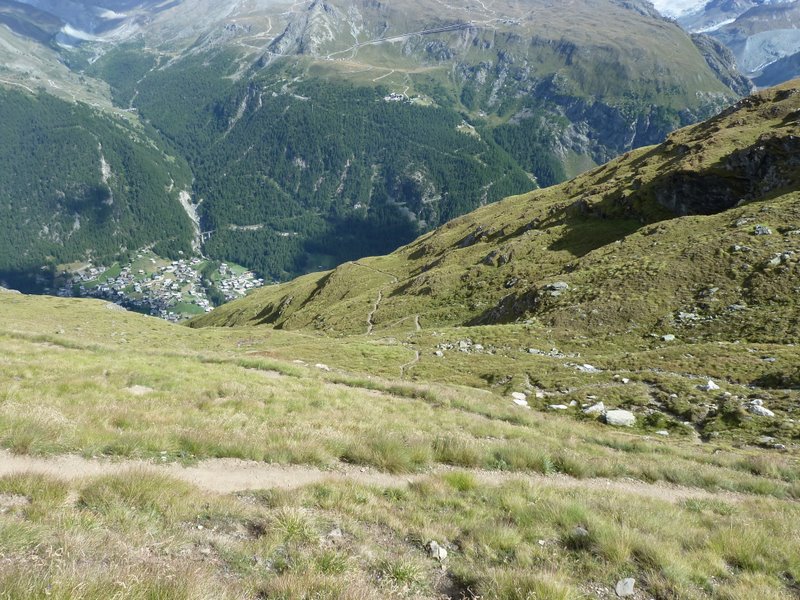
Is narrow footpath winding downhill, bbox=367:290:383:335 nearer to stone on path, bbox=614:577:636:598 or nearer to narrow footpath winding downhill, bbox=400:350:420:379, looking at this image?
narrow footpath winding downhill, bbox=400:350:420:379

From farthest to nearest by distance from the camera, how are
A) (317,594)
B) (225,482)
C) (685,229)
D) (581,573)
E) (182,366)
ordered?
(685,229) → (182,366) → (225,482) → (581,573) → (317,594)

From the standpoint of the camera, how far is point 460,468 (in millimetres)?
12852

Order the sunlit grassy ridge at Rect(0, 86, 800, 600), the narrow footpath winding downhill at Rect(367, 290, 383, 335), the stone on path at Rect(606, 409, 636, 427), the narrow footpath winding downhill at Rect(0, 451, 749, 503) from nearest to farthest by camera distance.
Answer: the sunlit grassy ridge at Rect(0, 86, 800, 600) < the narrow footpath winding downhill at Rect(0, 451, 749, 503) < the stone on path at Rect(606, 409, 636, 427) < the narrow footpath winding downhill at Rect(367, 290, 383, 335)

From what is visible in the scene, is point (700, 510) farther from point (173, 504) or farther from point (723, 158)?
point (723, 158)

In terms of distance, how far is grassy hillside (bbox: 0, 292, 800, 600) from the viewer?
5941 millimetres

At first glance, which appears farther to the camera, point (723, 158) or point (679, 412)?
point (723, 158)

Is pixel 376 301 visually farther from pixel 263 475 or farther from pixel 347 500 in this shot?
pixel 347 500

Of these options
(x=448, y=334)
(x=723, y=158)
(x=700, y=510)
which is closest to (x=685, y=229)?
(x=723, y=158)

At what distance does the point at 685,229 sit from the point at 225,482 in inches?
2086

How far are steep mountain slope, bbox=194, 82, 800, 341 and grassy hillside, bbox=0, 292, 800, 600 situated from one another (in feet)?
61.3

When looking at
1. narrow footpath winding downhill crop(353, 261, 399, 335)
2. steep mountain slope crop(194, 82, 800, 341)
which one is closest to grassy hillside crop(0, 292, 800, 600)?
steep mountain slope crop(194, 82, 800, 341)

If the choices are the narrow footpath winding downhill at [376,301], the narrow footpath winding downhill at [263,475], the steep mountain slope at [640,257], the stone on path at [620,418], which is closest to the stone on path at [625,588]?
the narrow footpath winding downhill at [263,475]

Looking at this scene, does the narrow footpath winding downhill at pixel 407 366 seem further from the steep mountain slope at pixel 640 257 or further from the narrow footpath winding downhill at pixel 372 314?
the narrow footpath winding downhill at pixel 372 314

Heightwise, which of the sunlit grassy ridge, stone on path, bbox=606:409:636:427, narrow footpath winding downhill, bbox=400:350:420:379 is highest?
the sunlit grassy ridge
